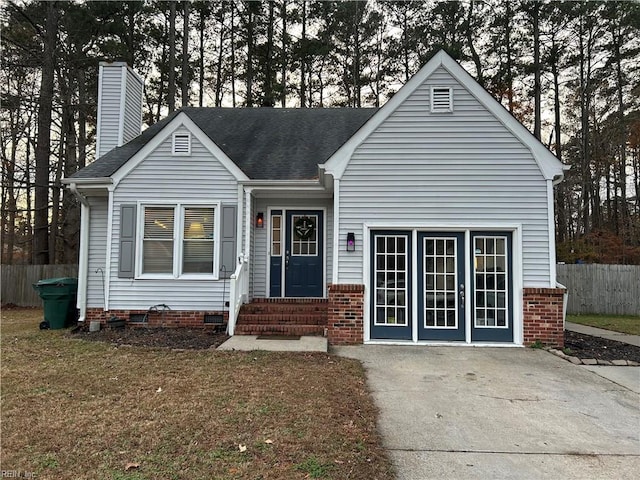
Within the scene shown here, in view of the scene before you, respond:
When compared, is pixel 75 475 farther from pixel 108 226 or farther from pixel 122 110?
pixel 122 110

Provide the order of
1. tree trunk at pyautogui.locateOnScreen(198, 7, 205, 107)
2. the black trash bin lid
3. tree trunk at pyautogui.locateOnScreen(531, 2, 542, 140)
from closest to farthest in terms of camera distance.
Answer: the black trash bin lid → tree trunk at pyautogui.locateOnScreen(531, 2, 542, 140) → tree trunk at pyautogui.locateOnScreen(198, 7, 205, 107)

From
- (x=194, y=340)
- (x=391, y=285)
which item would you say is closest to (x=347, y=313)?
(x=391, y=285)

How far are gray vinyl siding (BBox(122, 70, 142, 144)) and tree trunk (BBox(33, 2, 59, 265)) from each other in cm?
705

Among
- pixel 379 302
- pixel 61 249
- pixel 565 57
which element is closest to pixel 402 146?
pixel 379 302

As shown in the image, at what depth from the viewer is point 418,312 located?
24.5 feet

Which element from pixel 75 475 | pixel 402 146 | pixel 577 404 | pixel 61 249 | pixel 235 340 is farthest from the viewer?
pixel 61 249

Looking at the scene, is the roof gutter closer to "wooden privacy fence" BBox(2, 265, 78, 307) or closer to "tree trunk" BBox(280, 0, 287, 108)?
"wooden privacy fence" BBox(2, 265, 78, 307)

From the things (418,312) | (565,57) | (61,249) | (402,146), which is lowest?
(418,312)

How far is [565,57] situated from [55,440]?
74.1 ft

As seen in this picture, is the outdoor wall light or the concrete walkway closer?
the outdoor wall light

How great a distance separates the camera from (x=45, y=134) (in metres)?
16.1

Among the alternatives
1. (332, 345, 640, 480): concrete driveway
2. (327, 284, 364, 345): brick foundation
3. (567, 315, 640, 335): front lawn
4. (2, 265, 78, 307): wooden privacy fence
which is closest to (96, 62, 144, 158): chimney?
(2, 265, 78, 307): wooden privacy fence

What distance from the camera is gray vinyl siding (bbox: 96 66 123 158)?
9961 mm

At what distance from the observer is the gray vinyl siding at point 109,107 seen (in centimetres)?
996
